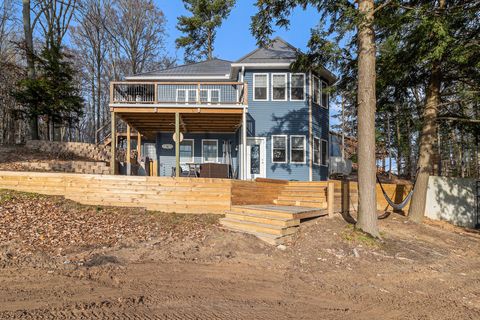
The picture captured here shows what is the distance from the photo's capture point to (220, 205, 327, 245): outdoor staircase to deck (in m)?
6.24

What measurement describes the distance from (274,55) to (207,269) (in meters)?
11.5

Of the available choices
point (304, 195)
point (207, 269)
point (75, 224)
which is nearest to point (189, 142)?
point (304, 195)

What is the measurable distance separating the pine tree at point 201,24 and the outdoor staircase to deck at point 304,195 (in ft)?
64.1

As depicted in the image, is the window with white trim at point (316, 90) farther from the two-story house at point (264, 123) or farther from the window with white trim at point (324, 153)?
the window with white trim at point (324, 153)

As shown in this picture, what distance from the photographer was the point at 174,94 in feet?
50.3

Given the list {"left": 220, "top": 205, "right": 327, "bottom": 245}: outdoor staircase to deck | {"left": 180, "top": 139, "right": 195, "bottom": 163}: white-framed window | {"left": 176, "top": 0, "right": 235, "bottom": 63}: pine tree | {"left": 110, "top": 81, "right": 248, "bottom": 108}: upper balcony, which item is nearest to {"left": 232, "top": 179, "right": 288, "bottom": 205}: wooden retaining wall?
{"left": 220, "top": 205, "right": 327, "bottom": 245}: outdoor staircase to deck

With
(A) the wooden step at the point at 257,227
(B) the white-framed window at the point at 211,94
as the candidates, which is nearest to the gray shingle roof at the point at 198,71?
(B) the white-framed window at the point at 211,94

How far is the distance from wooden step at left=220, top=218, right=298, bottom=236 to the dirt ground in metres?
0.25

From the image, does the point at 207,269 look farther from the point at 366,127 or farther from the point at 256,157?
the point at 256,157

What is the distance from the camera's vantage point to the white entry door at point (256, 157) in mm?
13344

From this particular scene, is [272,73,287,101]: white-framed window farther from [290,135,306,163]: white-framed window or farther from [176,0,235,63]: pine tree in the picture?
[176,0,235,63]: pine tree

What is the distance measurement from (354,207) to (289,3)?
20.5ft

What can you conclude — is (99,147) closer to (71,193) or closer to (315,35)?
(71,193)

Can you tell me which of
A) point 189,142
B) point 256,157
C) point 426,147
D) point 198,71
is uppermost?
point 198,71
